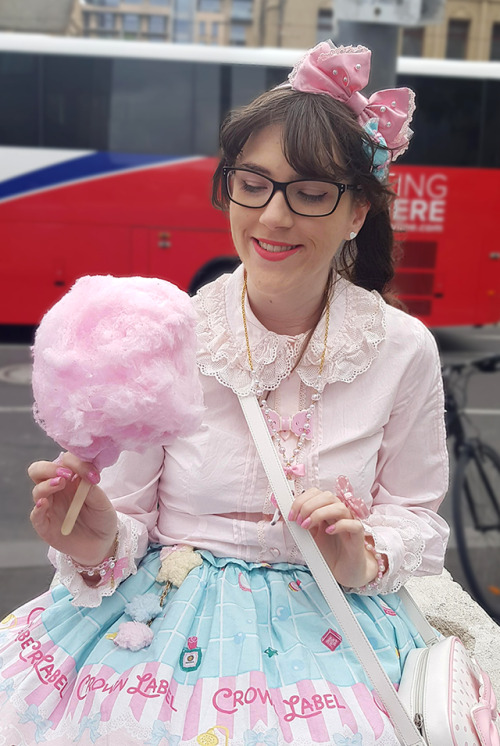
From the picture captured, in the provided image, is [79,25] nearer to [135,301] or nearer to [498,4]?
[135,301]

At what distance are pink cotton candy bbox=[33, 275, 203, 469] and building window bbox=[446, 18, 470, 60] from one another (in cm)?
2122

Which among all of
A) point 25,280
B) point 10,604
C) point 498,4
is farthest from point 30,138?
point 498,4

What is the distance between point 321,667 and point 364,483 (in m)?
0.40

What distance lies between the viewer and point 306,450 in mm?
1659

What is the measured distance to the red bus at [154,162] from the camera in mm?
8492

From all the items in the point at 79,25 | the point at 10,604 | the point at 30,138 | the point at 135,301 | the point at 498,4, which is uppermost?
the point at 498,4

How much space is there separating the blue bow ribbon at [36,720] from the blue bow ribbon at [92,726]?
0.08m

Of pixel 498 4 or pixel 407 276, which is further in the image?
pixel 498 4

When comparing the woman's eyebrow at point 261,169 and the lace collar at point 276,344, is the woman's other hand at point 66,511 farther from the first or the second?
the woman's eyebrow at point 261,169

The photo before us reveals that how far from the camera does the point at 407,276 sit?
9.16 meters

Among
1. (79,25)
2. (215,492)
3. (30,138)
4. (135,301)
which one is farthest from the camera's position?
(79,25)

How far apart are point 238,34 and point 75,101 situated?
741cm

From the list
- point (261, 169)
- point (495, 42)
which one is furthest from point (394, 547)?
point (495, 42)

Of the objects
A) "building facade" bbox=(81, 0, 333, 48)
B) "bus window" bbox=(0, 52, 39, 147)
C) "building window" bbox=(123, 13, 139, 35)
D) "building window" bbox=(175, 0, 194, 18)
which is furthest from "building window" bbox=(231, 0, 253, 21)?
"bus window" bbox=(0, 52, 39, 147)
